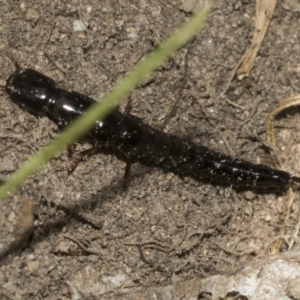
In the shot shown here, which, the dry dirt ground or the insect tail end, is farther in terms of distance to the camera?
the insect tail end

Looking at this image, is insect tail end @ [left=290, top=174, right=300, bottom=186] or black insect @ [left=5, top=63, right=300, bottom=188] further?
insect tail end @ [left=290, top=174, right=300, bottom=186]

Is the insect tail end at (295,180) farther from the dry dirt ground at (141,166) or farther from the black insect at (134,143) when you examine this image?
the dry dirt ground at (141,166)

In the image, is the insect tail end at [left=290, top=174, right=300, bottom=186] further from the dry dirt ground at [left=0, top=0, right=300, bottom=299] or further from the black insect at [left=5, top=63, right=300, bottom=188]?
the dry dirt ground at [left=0, top=0, right=300, bottom=299]

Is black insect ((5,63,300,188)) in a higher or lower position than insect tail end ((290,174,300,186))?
lower

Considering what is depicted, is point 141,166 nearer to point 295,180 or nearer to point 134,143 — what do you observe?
point 134,143

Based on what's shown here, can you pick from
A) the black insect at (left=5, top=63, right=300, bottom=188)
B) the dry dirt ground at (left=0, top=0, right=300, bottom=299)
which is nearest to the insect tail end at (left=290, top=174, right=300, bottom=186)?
the black insect at (left=5, top=63, right=300, bottom=188)

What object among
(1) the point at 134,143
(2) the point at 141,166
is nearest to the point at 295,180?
(2) the point at 141,166
